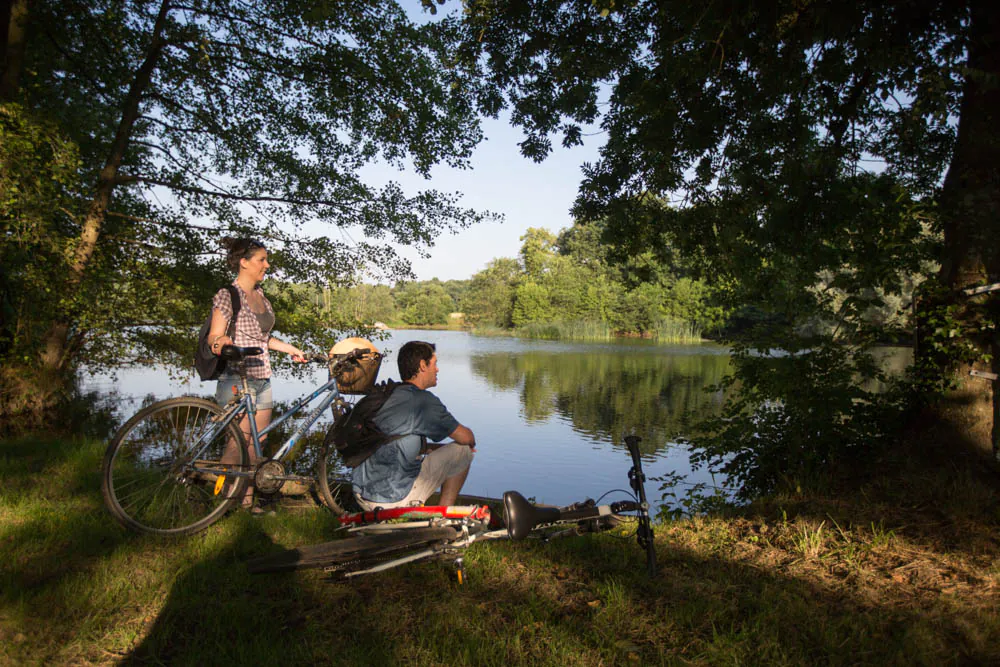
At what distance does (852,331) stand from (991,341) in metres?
1.12

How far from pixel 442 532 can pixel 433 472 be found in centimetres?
48

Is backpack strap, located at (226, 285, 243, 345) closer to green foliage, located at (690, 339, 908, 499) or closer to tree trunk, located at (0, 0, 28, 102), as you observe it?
green foliage, located at (690, 339, 908, 499)

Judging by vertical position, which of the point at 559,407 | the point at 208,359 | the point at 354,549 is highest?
the point at 208,359

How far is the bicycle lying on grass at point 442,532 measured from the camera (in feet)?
10.2

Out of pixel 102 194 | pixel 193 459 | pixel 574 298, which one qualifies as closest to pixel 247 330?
pixel 193 459

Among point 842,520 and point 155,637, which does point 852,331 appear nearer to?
point 842,520

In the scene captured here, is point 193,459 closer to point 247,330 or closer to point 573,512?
point 247,330

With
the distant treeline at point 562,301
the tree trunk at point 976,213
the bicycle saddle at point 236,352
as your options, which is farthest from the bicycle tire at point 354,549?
the distant treeline at point 562,301

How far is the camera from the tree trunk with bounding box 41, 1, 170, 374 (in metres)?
7.35

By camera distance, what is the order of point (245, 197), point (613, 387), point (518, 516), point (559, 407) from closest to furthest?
point (518, 516)
point (245, 197)
point (559, 407)
point (613, 387)

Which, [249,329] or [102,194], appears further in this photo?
[102,194]

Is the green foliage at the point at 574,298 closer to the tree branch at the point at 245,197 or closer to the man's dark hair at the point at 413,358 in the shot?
the tree branch at the point at 245,197

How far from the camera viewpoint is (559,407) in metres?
15.5

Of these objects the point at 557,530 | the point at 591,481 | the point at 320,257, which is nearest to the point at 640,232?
the point at 557,530
